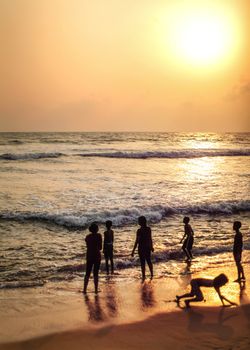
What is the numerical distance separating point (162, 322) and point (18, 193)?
17278mm

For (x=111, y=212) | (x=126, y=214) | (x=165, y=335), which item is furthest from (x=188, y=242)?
(x=111, y=212)

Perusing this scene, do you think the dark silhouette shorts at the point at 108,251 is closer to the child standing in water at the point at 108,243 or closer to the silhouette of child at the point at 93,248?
the child standing in water at the point at 108,243

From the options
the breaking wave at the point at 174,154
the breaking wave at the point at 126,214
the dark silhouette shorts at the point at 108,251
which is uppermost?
the breaking wave at the point at 174,154

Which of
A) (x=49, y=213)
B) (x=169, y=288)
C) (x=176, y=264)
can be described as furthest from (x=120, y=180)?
(x=169, y=288)

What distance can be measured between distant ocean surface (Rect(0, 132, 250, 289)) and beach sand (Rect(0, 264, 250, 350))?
1.30m

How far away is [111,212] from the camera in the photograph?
19297 millimetres

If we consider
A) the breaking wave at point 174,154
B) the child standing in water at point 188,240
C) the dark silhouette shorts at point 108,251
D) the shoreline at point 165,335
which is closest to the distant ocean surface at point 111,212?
the child standing in water at point 188,240

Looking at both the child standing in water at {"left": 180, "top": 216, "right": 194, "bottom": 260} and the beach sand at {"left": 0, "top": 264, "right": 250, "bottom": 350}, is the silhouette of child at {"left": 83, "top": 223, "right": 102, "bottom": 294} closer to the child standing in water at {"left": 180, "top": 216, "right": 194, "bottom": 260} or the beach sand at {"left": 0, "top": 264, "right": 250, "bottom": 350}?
the beach sand at {"left": 0, "top": 264, "right": 250, "bottom": 350}

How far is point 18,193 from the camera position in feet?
78.4

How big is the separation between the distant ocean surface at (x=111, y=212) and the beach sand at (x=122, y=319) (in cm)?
130

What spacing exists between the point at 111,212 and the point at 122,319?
11267 millimetres

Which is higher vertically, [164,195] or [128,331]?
[164,195]

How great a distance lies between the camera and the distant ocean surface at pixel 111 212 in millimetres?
12555

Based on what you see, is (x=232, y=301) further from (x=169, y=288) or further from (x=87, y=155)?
(x=87, y=155)
